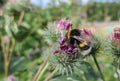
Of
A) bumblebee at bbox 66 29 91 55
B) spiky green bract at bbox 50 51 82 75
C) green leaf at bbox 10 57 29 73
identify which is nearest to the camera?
bumblebee at bbox 66 29 91 55

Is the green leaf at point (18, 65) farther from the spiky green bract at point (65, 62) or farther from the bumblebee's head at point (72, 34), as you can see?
the bumblebee's head at point (72, 34)

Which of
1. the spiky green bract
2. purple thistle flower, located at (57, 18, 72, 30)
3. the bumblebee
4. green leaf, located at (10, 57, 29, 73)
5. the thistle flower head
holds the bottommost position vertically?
green leaf, located at (10, 57, 29, 73)

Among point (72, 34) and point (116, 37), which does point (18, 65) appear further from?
point (72, 34)

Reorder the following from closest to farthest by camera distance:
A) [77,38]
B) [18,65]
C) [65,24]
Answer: [77,38] → [65,24] → [18,65]

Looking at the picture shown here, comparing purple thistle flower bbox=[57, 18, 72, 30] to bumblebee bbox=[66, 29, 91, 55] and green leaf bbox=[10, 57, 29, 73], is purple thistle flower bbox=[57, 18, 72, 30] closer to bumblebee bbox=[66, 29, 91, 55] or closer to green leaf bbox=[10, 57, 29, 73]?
bumblebee bbox=[66, 29, 91, 55]

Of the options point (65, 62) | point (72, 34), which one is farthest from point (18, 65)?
point (72, 34)

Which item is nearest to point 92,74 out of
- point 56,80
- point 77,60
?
point 56,80

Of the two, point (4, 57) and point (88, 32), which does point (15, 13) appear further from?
point (88, 32)

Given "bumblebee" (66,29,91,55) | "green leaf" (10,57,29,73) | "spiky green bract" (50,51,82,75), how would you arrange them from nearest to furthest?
"bumblebee" (66,29,91,55), "spiky green bract" (50,51,82,75), "green leaf" (10,57,29,73)

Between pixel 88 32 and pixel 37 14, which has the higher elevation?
pixel 88 32

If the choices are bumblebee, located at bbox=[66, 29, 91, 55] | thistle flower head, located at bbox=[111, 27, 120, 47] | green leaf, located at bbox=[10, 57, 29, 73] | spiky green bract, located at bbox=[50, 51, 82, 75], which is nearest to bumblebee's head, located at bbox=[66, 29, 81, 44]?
bumblebee, located at bbox=[66, 29, 91, 55]

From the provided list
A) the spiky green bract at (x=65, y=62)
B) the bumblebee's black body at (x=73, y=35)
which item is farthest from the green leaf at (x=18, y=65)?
the bumblebee's black body at (x=73, y=35)
